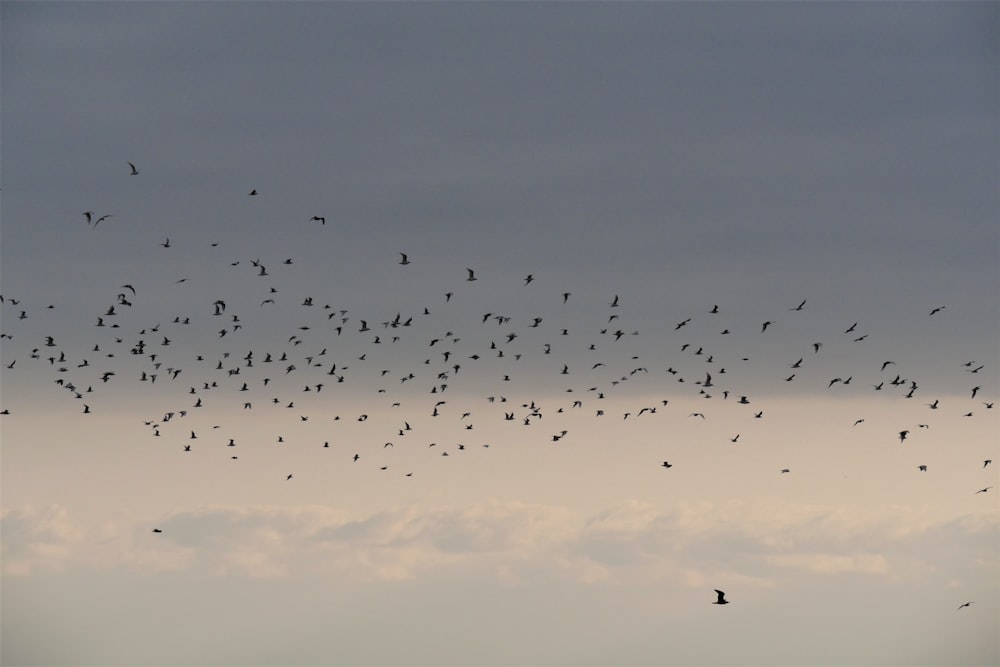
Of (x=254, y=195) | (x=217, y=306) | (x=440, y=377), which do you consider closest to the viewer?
(x=254, y=195)

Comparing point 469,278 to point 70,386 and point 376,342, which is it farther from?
point 70,386

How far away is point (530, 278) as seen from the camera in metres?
150

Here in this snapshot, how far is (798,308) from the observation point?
477 feet

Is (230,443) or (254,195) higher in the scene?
(254,195)

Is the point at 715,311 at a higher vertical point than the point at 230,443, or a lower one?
higher

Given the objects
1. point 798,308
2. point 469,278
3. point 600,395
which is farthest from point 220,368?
point 798,308

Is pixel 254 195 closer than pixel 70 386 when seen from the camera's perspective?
Yes

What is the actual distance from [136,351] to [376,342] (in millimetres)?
23899

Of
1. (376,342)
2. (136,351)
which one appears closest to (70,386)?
(136,351)

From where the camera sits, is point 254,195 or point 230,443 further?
point 230,443

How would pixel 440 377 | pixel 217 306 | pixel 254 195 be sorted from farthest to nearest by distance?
pixel 440 377 < pixel 217 306 < pixel 254 195

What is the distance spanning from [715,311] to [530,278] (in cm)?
1857

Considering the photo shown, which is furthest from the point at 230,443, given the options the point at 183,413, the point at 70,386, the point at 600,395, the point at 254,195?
the point at 600,395

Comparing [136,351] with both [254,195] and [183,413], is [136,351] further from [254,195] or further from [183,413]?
[254,195]
